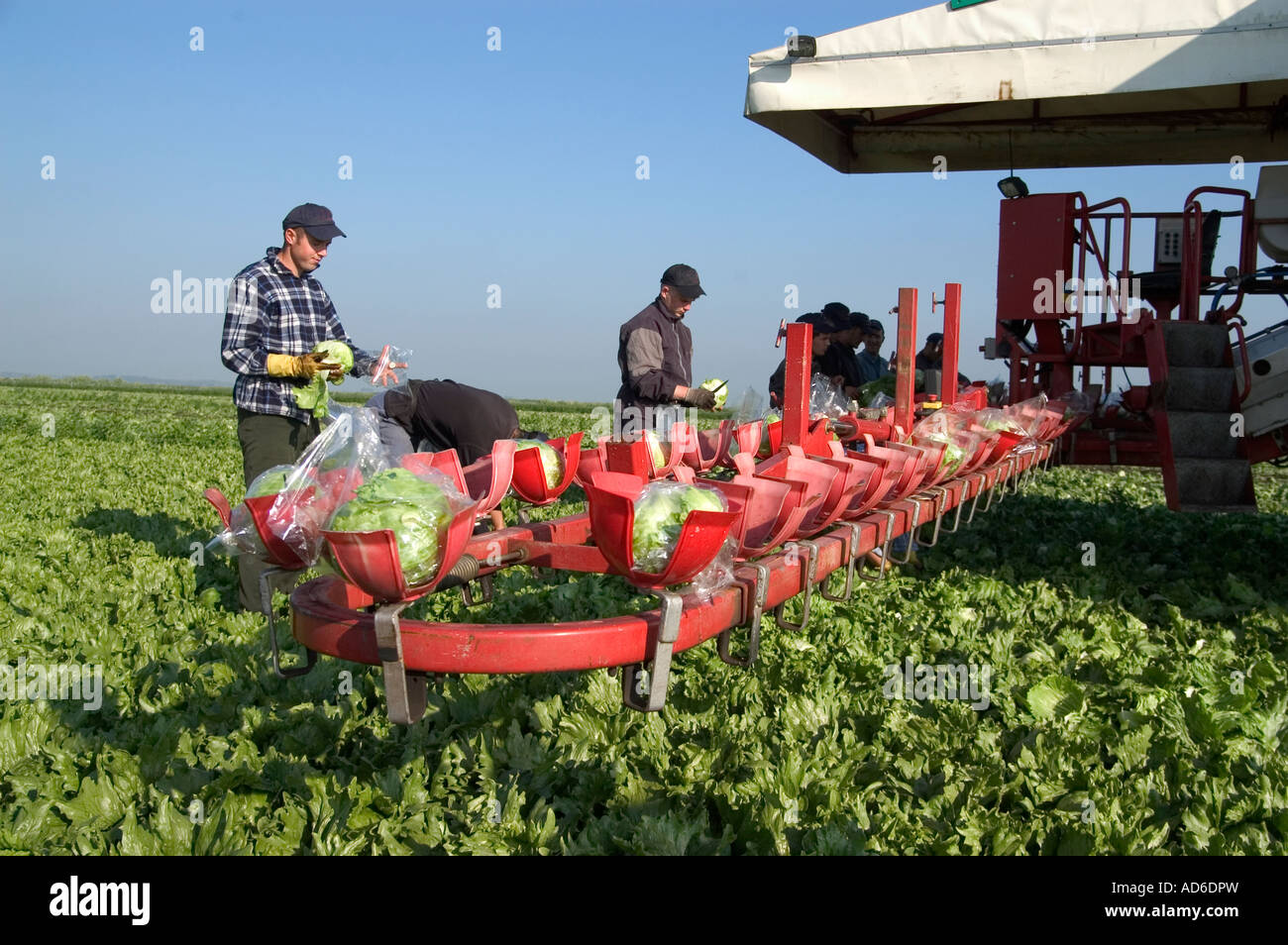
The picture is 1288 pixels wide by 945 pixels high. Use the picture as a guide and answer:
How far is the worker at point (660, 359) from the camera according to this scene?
16.9ft

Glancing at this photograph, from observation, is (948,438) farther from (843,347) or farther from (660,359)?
(843,347)

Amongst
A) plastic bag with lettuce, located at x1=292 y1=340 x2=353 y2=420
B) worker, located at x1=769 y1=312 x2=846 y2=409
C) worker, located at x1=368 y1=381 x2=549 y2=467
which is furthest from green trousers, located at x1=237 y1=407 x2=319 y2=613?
worker, located at x1=769 y1=312 x2=846 y2=409

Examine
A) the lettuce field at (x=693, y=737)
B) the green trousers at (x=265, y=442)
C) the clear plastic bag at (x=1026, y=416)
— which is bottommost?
the lettuce field at (x=693, y=737)

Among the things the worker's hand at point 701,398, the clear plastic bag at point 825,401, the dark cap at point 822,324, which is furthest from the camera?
the dark cap at point 822,324

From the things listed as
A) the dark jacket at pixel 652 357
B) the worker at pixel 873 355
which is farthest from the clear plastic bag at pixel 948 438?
the worker at pixel 873 355

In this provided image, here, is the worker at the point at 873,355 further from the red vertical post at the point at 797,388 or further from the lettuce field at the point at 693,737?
the red vertical post at the point at 797,388

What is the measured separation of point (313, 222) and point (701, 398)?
2009mm

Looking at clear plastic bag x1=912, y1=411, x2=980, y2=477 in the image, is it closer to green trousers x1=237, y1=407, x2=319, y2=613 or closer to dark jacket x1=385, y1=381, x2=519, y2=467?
dark jacket x1=385, y1=381, x2=519, y2=467

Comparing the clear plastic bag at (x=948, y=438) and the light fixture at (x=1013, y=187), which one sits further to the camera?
the light fixture at (x=1013, y=187)

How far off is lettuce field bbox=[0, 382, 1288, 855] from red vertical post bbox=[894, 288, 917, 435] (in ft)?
3.18

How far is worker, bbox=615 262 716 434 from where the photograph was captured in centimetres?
516

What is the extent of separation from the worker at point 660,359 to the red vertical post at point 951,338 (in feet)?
4.25

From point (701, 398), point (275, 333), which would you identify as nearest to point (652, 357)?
point (701, 398)
